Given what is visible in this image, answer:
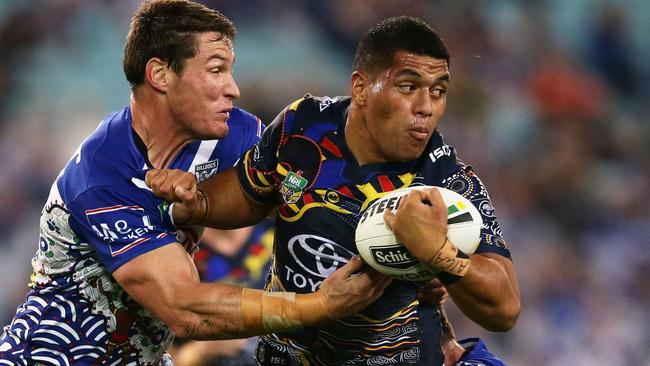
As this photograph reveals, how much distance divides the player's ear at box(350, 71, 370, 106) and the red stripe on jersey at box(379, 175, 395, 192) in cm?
29

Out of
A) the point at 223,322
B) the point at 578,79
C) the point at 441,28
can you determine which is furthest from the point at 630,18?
the point at 223,322

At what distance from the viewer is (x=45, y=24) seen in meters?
7.48

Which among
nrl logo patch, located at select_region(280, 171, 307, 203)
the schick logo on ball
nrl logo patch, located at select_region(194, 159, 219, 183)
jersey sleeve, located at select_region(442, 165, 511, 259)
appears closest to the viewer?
the schick logo on ball

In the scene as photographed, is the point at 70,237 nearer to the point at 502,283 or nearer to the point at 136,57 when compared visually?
the point at 136,57

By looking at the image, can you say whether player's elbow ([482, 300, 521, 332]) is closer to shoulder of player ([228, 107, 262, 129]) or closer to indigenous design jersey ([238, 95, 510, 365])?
indigenous design jersey ([238, 95, 510, 365])

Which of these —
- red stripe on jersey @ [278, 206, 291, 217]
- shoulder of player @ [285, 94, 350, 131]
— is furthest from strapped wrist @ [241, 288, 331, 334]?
shoulder of player @ [285, 94, 350, 131]

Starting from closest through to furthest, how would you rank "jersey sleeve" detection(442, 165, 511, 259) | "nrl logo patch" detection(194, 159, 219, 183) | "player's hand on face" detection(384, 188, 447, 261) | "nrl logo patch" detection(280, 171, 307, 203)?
1. "player's hand on face" detection(384, 188, 447, 261)
2. "jersey sleeve" detection(442, 165, 511, 259)
3. "nrl logo patch" detection(280, 171, 307, 203)
4. "nrl logo patch" detection(194, 159, 219, 183)

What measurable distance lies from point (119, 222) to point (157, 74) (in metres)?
0.62

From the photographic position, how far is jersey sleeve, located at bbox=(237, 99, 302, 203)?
3645 mm

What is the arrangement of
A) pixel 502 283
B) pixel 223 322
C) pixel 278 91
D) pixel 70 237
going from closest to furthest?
pixel 502 283 → pixel 223 322 → pixel 70 237 → pixel 278 91

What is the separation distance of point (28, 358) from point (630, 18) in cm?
563

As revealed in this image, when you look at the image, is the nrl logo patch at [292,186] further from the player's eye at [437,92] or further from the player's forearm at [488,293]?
the player's forearm at [488,293]

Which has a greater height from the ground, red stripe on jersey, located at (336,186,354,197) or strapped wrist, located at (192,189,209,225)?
red stripe on jersey, located at (336,186,354,197)

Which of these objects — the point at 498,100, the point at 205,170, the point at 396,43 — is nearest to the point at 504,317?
the point at 396,43
